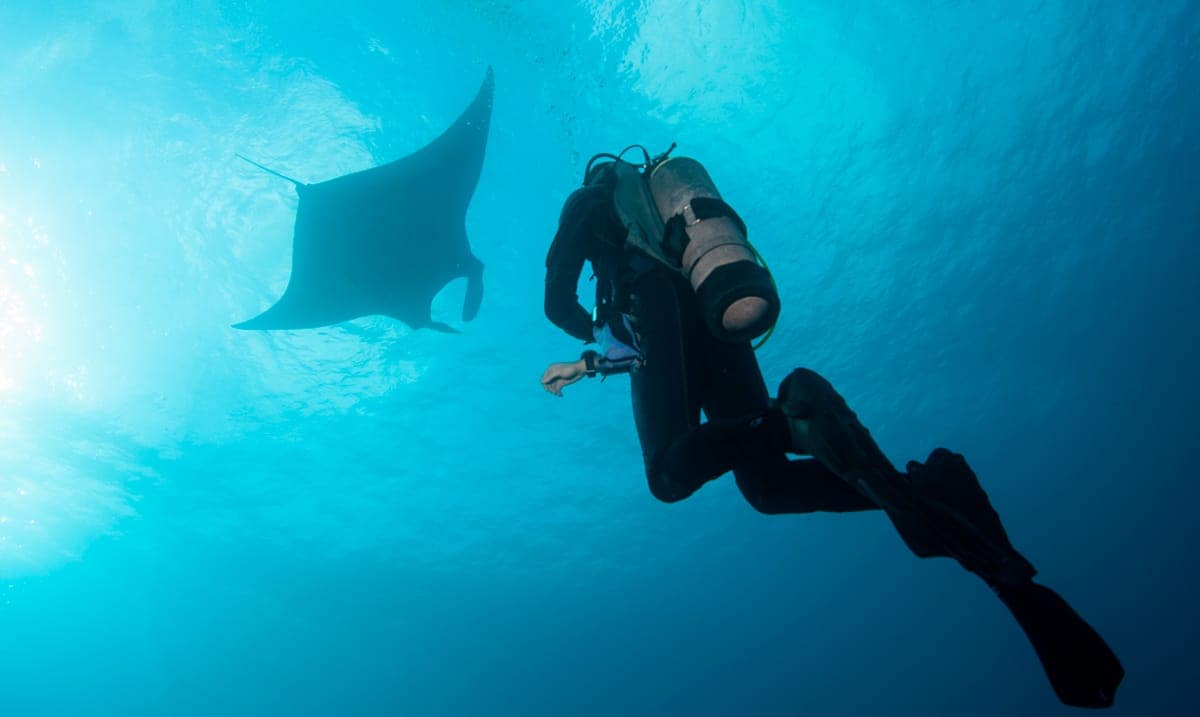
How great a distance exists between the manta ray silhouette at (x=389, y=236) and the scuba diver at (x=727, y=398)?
6237 mm

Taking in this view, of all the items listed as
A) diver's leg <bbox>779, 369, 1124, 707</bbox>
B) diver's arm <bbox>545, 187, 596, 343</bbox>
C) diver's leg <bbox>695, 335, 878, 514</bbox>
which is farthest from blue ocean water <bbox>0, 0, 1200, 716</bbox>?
diver's leg <bbox>779, 369, 1124, 707</bbox>

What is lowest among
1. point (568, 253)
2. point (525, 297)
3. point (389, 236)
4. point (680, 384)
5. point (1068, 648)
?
point (1068, 648)

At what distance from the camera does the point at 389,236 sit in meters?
9.52

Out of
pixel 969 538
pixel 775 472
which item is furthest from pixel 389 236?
pixel 969 538

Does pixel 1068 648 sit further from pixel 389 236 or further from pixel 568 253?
pixel 389 236

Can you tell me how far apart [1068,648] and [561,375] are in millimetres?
2141

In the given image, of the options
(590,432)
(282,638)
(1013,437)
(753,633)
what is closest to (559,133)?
(590,432)

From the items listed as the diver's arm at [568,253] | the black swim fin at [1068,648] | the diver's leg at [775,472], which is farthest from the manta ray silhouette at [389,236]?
the black swim fin at [1068,648]

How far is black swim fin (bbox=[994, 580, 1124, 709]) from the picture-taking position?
5.14 feet

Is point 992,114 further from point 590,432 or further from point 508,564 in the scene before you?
point 508,564

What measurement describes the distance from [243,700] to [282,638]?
2585 cm

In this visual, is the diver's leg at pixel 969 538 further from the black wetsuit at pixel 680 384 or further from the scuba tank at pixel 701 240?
the scuba tank at pixel 701 240

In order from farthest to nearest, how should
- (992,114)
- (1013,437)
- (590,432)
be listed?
(1013,437) < (590,432) < (992,114)

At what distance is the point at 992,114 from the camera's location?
14.4 m
